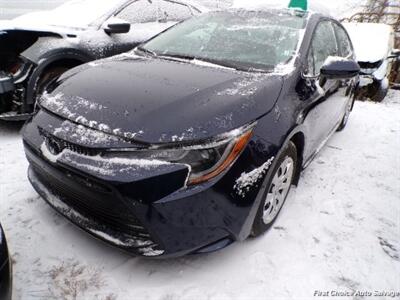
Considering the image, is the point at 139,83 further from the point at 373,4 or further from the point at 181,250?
the point at 373,4

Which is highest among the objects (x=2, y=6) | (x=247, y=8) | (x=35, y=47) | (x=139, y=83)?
(x=247, y=8)

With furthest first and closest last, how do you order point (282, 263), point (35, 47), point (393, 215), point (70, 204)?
point (35, 47), point (393, 215), point (282, 263), point (70, 204)

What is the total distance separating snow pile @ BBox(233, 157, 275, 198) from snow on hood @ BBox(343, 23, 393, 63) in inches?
227

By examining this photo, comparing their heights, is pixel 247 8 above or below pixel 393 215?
above

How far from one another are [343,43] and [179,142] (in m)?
2.83

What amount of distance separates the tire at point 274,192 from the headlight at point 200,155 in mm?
410

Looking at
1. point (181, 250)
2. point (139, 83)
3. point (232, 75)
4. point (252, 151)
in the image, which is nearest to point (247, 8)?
point (232, 75)

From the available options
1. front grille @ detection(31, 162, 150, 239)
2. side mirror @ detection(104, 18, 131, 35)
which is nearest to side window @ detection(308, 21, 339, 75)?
front grille @ detection(31, 162, 150, 239)

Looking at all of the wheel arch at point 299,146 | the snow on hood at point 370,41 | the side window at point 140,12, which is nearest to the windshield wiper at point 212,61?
the wheel arch at point 299,146

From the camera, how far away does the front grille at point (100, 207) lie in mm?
1769

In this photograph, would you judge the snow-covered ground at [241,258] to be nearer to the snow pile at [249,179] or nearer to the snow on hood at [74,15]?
the snow pile at [249,179]

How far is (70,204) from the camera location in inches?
81.4

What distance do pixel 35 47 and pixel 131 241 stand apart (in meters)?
2.70

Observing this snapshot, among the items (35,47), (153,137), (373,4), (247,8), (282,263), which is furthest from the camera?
(373,4)
